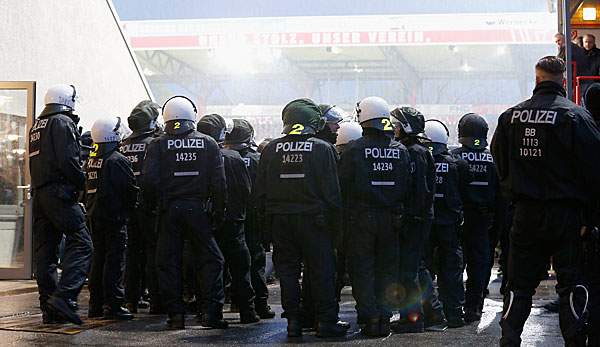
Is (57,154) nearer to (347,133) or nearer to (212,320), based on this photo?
(212,320)

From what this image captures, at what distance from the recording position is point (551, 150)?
443 cm

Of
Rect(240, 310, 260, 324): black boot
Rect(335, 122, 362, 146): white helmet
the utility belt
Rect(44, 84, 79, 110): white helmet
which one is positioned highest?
Rect(44, 84, 79, 110): white helmet

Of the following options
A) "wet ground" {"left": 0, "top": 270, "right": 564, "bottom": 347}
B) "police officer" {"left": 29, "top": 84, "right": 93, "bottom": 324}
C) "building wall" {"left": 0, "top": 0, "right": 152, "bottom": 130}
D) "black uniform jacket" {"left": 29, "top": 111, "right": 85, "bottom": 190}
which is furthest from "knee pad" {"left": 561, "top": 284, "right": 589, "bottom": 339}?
"building wall" {"left": 0, "top": 0, "right": 152, "bottom": 130}

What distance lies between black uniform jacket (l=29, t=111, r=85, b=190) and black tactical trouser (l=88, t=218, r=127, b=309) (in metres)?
0.64

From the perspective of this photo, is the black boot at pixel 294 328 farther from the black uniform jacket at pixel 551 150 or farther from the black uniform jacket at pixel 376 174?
the black uniform jacket at pixel 551 150

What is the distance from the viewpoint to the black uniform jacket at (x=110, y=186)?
6.96 metres

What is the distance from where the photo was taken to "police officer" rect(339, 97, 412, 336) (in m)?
6.03

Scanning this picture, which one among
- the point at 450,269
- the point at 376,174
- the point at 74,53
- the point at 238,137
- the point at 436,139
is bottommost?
the point at 450,269

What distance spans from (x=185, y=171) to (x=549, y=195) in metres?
3.01

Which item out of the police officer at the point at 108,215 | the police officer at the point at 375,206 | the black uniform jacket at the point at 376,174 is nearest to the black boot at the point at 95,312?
the police officer at the point at 108,215

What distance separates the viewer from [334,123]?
283 inches

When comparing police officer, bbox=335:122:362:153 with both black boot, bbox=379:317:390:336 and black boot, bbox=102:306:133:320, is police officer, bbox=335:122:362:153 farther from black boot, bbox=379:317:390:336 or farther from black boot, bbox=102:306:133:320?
black boot, bbox=102:306:133:320

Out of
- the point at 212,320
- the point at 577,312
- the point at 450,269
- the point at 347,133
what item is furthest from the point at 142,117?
the point at 577,312

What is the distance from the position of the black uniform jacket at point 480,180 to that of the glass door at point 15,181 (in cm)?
612
